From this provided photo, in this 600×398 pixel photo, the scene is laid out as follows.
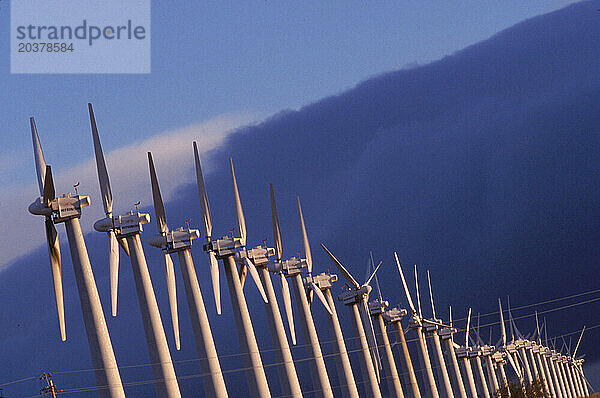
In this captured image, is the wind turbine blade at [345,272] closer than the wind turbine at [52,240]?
No

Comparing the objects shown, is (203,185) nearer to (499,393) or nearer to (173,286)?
(173,286)

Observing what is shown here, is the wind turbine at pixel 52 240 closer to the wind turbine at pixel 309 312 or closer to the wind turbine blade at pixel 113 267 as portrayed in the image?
the wind turbine blade at pixel 113 267

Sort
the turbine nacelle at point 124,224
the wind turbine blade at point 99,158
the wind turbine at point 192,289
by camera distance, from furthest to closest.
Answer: the wind turbine at point 192,289
the turbine nacelle at point 124,224
the wind turbine blade at point 99,158

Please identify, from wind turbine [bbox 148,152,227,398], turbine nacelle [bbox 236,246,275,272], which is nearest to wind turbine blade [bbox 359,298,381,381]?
turbine nacelle [bbox 236,246,275,272]

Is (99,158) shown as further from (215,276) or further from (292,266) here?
(292,266)

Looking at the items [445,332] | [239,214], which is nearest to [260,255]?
[239,214]

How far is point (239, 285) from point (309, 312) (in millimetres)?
24503

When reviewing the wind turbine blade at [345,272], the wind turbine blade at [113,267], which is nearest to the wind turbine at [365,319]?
the wind turbine blade at [345,272]

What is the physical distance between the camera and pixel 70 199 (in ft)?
252

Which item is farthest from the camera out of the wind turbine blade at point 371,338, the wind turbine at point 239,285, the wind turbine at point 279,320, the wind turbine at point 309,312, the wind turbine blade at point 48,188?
the wind turbine blade at point 371,338

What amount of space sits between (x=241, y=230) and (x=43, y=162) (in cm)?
3597

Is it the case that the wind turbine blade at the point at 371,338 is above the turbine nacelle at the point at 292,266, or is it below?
below

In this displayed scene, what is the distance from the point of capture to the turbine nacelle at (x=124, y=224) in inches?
3413

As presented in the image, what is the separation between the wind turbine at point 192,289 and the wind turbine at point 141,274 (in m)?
4.25
